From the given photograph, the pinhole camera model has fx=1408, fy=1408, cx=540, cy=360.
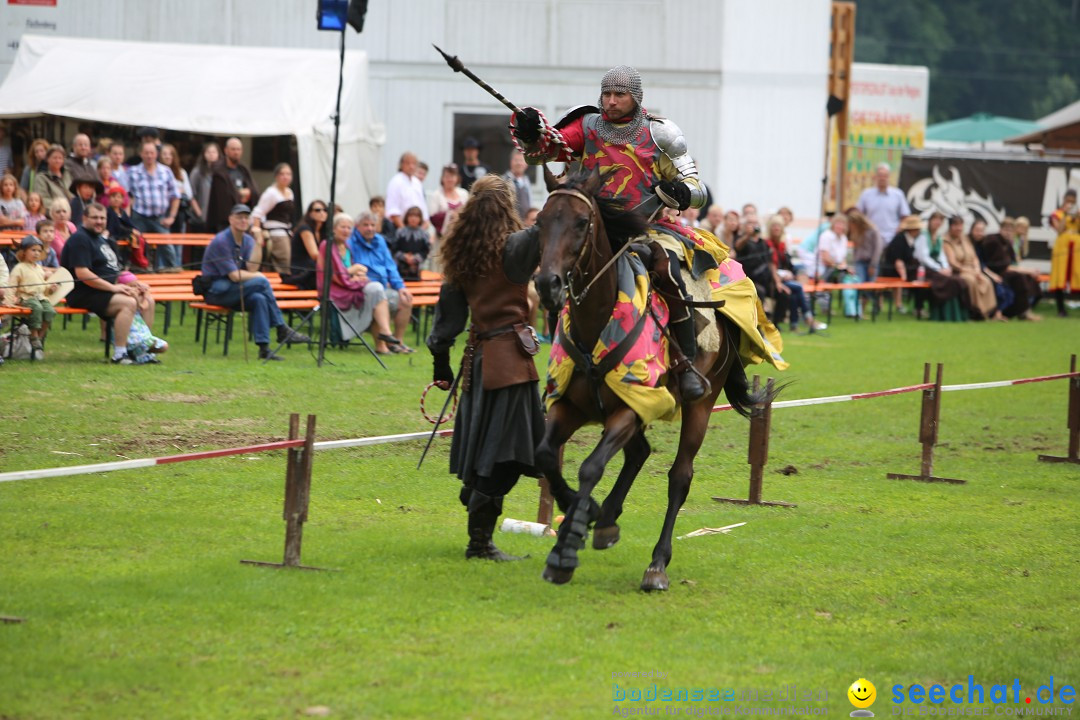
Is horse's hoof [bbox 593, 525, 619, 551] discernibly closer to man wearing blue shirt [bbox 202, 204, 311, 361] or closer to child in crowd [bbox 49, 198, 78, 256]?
man wearing blue shirt [bbox 202, 204, 311, 361]

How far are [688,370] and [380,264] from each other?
9.81 metres

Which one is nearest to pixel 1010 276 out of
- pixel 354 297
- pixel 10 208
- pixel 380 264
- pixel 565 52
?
pixel 565 52

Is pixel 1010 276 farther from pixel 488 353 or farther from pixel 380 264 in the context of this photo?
pixel 488 353

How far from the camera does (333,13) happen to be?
1482 cm

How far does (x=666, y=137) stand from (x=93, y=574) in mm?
3897

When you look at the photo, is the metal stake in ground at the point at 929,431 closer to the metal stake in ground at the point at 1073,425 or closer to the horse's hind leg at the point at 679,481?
the metal stake in ground at the point at 1073,425

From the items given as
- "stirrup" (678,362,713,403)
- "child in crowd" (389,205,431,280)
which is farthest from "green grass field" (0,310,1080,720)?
"child in crowd" (389,205,431,280)

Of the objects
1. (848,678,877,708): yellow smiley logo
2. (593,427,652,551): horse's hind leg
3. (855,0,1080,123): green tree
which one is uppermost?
(855,0,1080,123): green tree

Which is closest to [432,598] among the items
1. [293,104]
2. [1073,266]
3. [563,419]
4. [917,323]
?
[563,419]

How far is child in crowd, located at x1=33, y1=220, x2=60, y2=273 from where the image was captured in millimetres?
15130

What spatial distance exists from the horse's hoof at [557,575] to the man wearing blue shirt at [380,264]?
390 inches

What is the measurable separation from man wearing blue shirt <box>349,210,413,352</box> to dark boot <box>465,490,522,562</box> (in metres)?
9.33

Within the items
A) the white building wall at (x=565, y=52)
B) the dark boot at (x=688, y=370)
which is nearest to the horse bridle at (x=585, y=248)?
the dark boot at (x=688, y=370)

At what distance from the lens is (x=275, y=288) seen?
17516 millimetres
